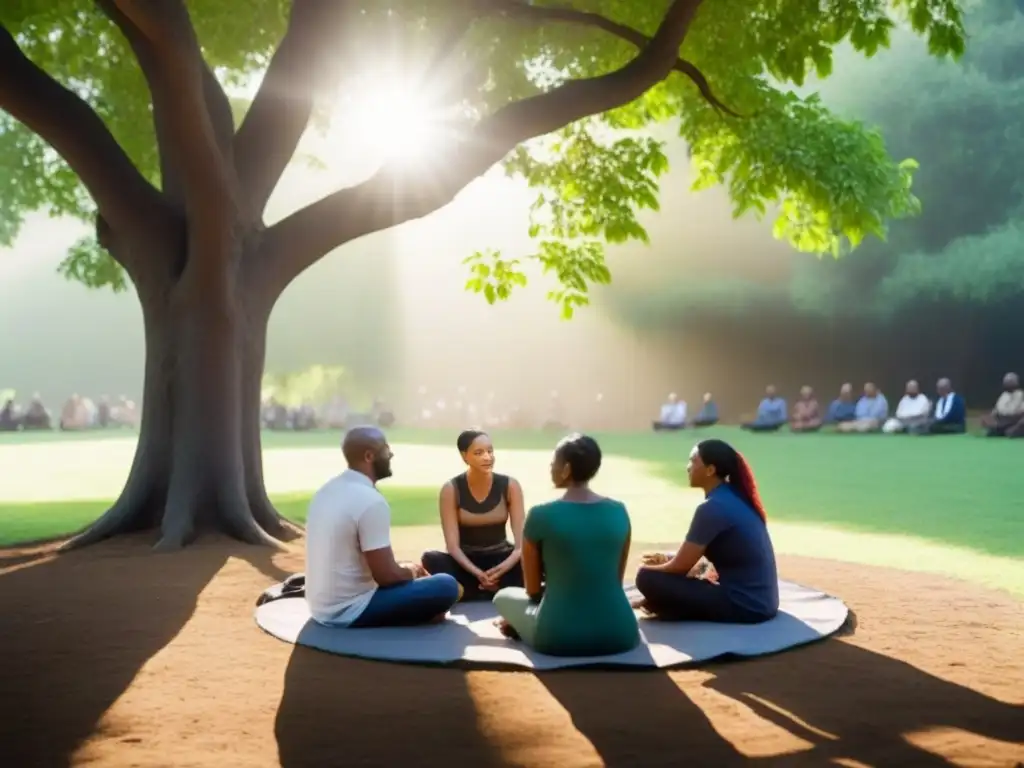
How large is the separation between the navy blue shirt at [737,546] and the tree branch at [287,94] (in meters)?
6.87

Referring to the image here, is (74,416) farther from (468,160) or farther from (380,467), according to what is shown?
(380,467)

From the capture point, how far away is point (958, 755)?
4691 mm

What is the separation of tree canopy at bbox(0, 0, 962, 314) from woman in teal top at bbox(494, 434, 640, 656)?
5.74 meters

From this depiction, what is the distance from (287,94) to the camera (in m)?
12.0

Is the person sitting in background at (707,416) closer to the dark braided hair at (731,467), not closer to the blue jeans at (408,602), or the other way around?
the dark braided hair at (731,467)

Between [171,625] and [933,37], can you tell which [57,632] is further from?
[933,37]

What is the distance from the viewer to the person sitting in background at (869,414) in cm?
2927

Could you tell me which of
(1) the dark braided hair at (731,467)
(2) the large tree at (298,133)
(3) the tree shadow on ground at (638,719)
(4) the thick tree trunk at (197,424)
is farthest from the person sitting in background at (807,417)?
(3) the tree shadow on ground at (638,719)

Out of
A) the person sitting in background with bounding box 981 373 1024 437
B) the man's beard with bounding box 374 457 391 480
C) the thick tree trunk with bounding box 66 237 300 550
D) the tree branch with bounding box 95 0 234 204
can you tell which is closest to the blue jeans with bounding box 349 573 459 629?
the man's beard with bounding box 374 457 391 480

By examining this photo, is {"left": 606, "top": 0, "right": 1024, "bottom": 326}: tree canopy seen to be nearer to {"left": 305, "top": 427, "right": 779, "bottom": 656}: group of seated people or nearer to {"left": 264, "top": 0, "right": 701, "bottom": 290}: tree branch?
{"left": 264, "top": 0, "right": 701, "bottom": 290}: tree branch

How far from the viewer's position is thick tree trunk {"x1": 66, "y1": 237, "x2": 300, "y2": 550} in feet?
36.2

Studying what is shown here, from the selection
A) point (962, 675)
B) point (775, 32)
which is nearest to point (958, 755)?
point (962, 675)

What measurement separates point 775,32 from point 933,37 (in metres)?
1.73

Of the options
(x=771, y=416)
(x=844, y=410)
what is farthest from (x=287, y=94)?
(x=844, y=410)
